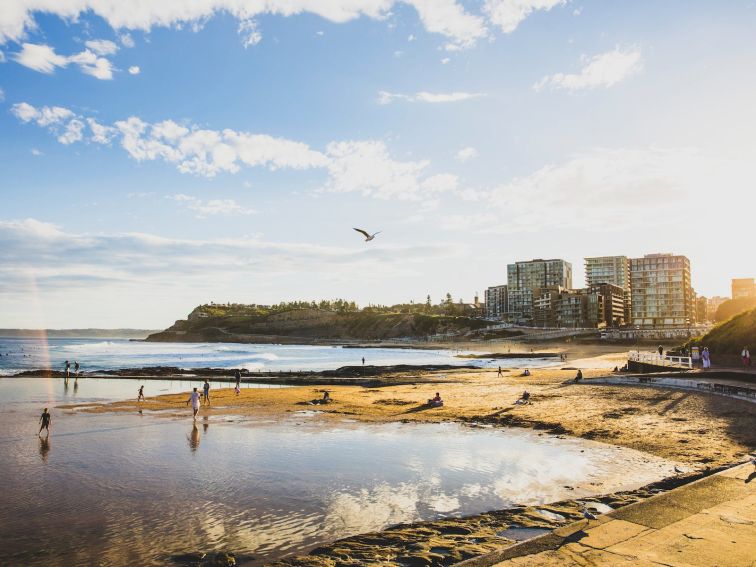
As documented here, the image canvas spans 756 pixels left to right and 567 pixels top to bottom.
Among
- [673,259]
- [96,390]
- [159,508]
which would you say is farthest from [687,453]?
[673,259]

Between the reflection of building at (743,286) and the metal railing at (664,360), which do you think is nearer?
the metal railing at (664,360)

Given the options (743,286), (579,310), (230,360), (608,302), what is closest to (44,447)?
(230,360)

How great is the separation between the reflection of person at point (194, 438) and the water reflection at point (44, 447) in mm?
5224

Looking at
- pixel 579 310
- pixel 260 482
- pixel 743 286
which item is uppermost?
pixel 743 286

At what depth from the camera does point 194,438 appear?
23094 mm

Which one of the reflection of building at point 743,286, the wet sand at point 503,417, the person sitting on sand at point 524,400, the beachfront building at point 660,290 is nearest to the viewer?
the wet sand at point 503,417

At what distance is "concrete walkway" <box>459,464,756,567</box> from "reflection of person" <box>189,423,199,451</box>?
649 inches

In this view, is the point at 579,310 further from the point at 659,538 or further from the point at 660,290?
the point at 659,538

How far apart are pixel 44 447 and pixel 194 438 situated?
5.99m

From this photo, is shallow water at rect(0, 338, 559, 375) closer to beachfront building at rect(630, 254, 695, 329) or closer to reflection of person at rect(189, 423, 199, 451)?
reflection of person at rect(189, 423, 199, 451)

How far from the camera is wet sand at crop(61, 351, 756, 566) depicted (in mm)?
10484

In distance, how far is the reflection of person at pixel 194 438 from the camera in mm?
21344

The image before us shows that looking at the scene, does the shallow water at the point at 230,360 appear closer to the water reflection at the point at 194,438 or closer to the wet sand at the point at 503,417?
the wet sand at the point at 503,417

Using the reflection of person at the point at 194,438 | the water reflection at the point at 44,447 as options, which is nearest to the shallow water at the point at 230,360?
the reflection of person at the point at 194,438
